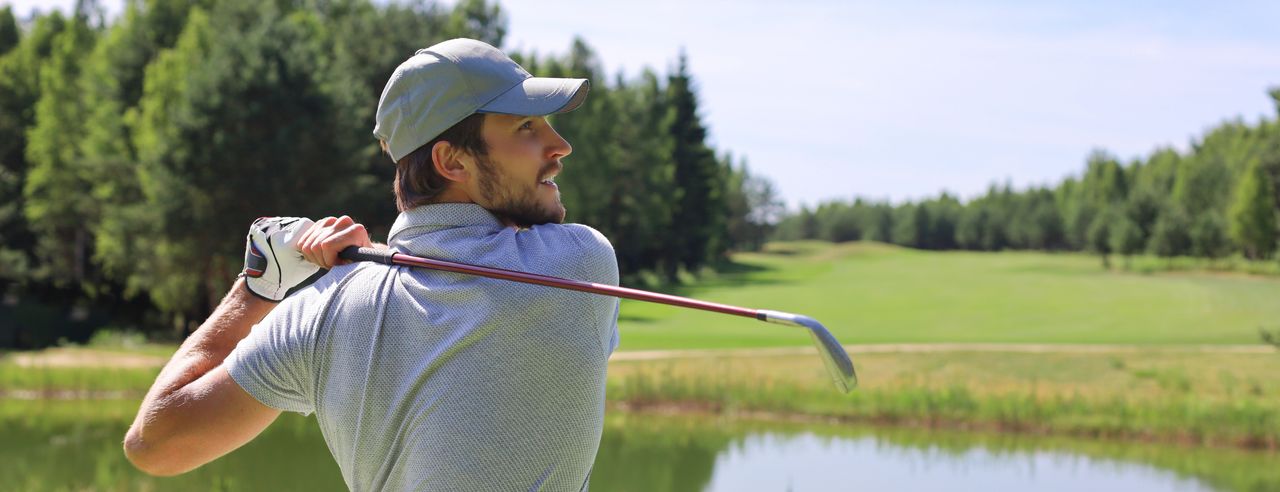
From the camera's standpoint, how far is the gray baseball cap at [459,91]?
1.79 meters

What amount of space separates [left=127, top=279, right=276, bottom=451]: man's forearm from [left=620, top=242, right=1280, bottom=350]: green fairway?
23.2 metres

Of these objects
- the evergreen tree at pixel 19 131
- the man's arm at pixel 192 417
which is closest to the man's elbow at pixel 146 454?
the man's arm at pixel 192 417

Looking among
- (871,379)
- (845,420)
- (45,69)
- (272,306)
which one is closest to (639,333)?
(871,379)

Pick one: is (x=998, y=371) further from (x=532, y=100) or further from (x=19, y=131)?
(x=19, y=131)

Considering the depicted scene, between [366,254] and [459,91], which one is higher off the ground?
[459,91]

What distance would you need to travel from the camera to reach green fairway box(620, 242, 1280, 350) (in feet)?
93.9

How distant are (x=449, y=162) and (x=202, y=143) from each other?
25.8 m

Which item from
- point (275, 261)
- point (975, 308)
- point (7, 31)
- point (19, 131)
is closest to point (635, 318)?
point (975, 308)

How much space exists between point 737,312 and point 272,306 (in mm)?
743

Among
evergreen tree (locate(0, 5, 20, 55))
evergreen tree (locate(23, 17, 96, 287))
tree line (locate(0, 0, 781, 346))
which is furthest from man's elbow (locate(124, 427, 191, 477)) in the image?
evergreen tree (locate(0, 5, 20, 55))

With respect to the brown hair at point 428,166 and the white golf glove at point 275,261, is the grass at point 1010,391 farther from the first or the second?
the brown hair at point 428,166

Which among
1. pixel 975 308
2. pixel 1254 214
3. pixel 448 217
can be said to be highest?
pixel 1254 214

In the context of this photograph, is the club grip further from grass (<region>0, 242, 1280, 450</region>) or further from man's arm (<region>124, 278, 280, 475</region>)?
grass (<region>0, 242, 1280, 450</region>)

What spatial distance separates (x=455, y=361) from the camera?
1.72 metres
